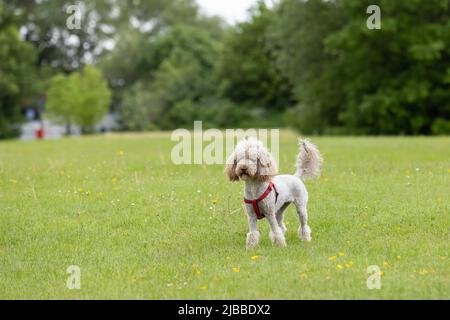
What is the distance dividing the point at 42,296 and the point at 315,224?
185 inches

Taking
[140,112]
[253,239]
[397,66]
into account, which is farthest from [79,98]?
[253,239]

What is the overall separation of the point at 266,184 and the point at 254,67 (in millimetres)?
56142

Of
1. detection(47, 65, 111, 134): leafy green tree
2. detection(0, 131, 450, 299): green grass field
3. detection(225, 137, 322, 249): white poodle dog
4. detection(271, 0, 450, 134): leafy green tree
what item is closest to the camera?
detection(0, 131, 450, 299): green grass field

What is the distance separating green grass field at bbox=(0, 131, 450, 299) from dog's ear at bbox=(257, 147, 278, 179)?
110 cm

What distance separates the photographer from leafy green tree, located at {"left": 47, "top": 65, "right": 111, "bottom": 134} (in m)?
60.7

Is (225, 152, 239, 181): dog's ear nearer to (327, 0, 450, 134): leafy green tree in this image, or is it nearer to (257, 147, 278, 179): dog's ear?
(257, 147, 278, 179): dog's ear

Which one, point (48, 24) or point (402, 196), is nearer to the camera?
point (402, 196)

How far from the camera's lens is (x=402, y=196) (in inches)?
514

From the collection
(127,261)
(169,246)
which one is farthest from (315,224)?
(127,261)

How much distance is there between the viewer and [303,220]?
33.5 ft

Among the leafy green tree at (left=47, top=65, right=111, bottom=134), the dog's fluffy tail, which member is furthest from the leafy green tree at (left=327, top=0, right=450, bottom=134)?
the dog's fluffy tail

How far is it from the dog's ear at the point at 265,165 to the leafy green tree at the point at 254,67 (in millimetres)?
55152
